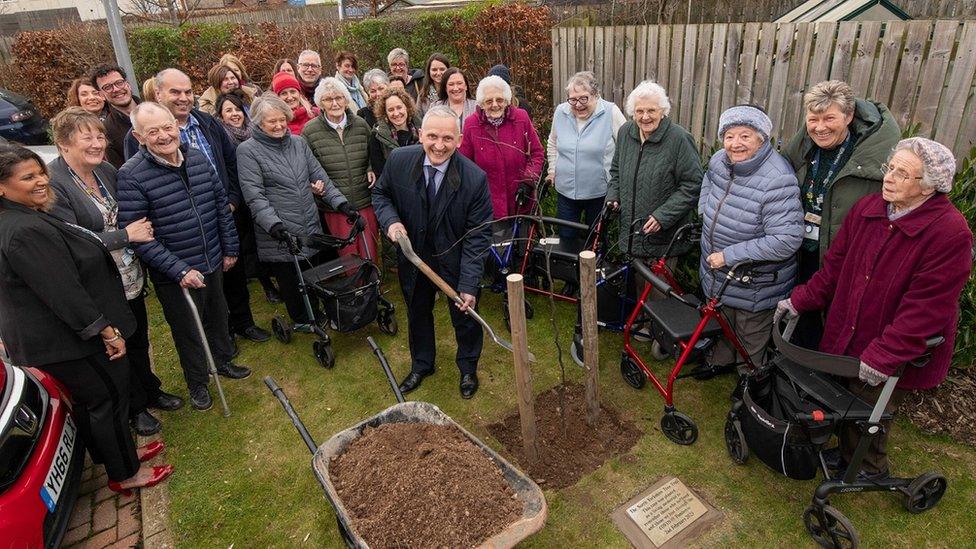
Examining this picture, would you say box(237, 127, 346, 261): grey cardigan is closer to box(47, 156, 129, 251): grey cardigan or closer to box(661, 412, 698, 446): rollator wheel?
box(47, 156, 129, 251): grey cardigan

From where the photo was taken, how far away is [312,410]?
422 cm

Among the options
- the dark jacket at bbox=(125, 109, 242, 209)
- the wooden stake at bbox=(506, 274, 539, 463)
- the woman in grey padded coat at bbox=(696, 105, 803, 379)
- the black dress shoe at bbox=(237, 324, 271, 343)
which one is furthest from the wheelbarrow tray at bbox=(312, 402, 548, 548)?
the black dress shoe at bbox=(237, 324, 271, 343)

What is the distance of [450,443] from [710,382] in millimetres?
2430

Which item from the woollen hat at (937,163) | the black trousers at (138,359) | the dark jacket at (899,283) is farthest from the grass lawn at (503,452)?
the woollen hat at (937,163)

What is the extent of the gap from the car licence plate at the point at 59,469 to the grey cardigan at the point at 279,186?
1886 millimetres

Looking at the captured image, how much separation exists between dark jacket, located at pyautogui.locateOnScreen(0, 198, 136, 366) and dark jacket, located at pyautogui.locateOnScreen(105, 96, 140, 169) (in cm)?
211

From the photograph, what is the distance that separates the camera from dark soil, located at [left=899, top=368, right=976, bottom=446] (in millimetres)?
3521

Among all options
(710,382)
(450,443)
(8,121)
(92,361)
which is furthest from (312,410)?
(8,121)

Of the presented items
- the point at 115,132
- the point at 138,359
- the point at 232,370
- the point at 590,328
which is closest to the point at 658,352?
the point at 590,328

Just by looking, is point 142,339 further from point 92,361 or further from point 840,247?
point 840,247

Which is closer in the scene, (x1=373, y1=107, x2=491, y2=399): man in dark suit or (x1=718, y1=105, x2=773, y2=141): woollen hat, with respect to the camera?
(x1=718, y1=105, x2=773, y2=141): woollen hat

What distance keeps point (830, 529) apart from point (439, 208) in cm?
285

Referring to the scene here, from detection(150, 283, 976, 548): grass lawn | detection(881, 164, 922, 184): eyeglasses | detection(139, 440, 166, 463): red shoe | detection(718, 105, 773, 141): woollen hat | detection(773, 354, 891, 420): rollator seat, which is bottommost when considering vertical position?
detection(150, 283, 976, 548): grass lawn

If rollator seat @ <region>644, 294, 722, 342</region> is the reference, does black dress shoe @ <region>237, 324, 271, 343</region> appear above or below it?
below
